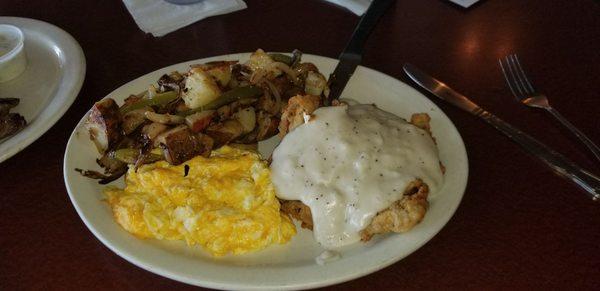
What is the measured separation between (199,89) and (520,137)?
1317 mm

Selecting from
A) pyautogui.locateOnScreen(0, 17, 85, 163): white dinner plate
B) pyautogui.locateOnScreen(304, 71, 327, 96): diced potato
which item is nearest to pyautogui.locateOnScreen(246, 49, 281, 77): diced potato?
pyautogui.locateOnScreen(304, 71, 327, 96): diced potato

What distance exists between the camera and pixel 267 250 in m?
1.86

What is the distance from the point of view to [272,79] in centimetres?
230

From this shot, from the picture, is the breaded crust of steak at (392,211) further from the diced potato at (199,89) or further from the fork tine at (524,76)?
the fork tine at (524,76)

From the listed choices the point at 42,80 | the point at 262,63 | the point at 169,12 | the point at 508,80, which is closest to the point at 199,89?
the point at 262,63

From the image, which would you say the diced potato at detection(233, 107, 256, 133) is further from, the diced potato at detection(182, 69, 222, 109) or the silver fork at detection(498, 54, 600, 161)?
the silver fork at detection(498, 54, 600, 161)

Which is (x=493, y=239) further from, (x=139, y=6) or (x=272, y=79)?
(x=139, y=6)

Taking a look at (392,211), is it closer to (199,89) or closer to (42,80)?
(199,89)

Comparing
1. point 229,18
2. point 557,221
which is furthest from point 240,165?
point 229,18

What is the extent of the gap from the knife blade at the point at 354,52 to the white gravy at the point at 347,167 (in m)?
0.39

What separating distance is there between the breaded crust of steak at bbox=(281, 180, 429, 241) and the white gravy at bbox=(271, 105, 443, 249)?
20 millimetres

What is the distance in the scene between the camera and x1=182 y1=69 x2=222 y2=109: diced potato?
2.09 metres

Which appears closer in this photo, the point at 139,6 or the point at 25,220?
the point at 25,220

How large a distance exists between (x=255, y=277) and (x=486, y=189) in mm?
997
